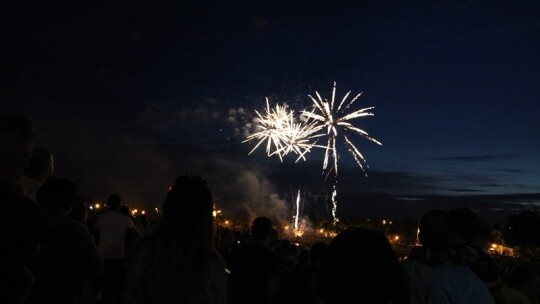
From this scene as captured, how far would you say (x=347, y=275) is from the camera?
8.21 ft

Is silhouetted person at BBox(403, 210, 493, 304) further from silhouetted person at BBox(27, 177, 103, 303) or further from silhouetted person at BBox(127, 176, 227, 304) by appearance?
silhouetted person at BBox(27, 177, 103, 303)

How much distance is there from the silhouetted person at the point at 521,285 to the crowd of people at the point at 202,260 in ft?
0.04

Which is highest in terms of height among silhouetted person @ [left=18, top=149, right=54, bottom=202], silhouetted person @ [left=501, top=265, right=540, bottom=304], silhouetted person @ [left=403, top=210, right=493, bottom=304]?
silhouetted person @ [left=18, top=149, right=54, bottom=202]

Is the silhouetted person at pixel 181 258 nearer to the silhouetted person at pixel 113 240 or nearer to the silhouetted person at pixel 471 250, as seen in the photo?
the silhouetted person at pixel 471 250

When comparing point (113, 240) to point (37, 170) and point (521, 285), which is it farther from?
point (521, 285)

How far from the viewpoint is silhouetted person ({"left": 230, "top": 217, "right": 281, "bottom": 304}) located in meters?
5.59

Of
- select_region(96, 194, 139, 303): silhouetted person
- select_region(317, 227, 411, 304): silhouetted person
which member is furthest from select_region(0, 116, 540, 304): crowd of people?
select_region(96, 194, 139, 303): silhouetted person

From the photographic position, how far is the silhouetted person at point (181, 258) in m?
3.57

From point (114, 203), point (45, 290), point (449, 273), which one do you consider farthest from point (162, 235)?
point (114, 203)

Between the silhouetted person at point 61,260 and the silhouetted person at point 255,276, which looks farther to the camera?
the silhouetted person at point 255,276

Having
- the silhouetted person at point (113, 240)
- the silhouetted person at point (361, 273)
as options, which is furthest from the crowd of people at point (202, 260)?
the silhouetted person at point (113, 240)

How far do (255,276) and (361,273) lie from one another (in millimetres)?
3250

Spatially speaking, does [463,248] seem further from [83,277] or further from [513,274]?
[83,277]

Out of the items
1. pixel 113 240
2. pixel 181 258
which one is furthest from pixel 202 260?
pixel 113 240
